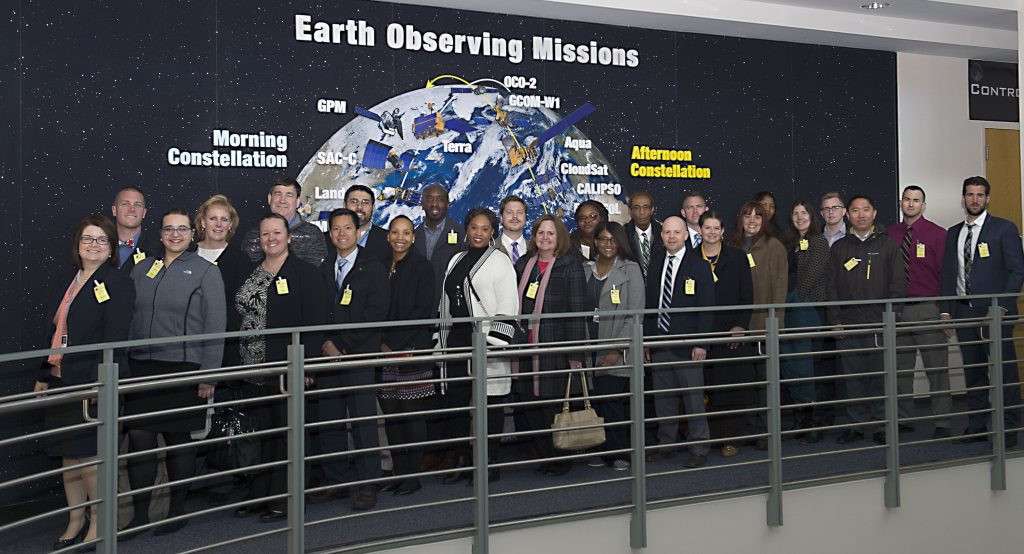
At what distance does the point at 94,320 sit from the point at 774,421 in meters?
3.68

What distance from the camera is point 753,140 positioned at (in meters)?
9.12

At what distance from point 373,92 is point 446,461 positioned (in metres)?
A: 3.07

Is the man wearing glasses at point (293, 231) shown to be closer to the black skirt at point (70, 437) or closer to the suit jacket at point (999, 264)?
the black skirt at point (70, 437)

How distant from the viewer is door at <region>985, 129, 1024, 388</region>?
10164 mm

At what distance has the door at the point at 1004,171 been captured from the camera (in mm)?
10164

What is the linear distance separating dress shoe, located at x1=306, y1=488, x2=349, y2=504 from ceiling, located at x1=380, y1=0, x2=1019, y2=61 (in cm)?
397

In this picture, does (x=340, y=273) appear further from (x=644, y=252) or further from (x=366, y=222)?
(x=644, y=252)

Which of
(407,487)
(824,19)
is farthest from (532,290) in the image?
(824,19)

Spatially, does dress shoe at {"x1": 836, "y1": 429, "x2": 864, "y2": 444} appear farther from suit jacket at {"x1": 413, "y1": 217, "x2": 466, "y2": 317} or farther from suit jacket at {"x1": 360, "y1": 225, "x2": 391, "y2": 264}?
suit jacket at {"x1": 360, "y1": 225, "x2": 391, "y2": 264}

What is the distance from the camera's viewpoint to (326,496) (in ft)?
17.0

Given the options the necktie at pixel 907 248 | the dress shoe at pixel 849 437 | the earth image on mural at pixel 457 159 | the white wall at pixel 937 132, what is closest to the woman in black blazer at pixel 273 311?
the earth image on mural at pixel 457 159

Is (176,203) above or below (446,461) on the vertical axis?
above

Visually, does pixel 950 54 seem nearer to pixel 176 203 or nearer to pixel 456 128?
pixel 456 128

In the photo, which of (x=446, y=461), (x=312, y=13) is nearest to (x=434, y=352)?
(x=446, y=461)
